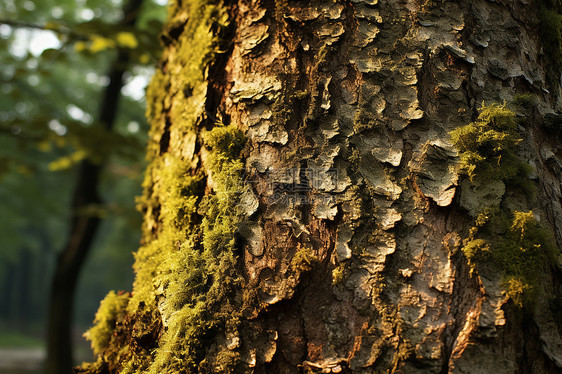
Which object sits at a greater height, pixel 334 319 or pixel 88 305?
pixel 88 305

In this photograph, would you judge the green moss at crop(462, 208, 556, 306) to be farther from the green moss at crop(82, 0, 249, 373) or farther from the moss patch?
the green moss at crop(82, 0, 249, 373)

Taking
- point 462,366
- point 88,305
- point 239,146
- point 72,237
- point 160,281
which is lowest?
point 462,366

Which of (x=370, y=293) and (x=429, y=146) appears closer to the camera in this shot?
(x=370, y=293)

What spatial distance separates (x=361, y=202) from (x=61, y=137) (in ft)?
16.7

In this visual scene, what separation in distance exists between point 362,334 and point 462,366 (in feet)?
0.90

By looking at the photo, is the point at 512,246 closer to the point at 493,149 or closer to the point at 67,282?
the point at 493,149

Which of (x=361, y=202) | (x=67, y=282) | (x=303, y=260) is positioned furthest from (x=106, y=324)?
(x=67, y=282)

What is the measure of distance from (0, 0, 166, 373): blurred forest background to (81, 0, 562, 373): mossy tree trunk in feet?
5.35

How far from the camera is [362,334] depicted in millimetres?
1137

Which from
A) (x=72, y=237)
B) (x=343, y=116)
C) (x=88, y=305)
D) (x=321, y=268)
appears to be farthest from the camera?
(x=88, y=305)

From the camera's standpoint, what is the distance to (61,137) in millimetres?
5195

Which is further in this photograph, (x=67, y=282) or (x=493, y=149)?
(x=67, y=282)

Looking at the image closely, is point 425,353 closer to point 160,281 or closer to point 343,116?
point 343,116

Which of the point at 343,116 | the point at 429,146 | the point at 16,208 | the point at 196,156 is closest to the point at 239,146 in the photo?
the point at 196,156
